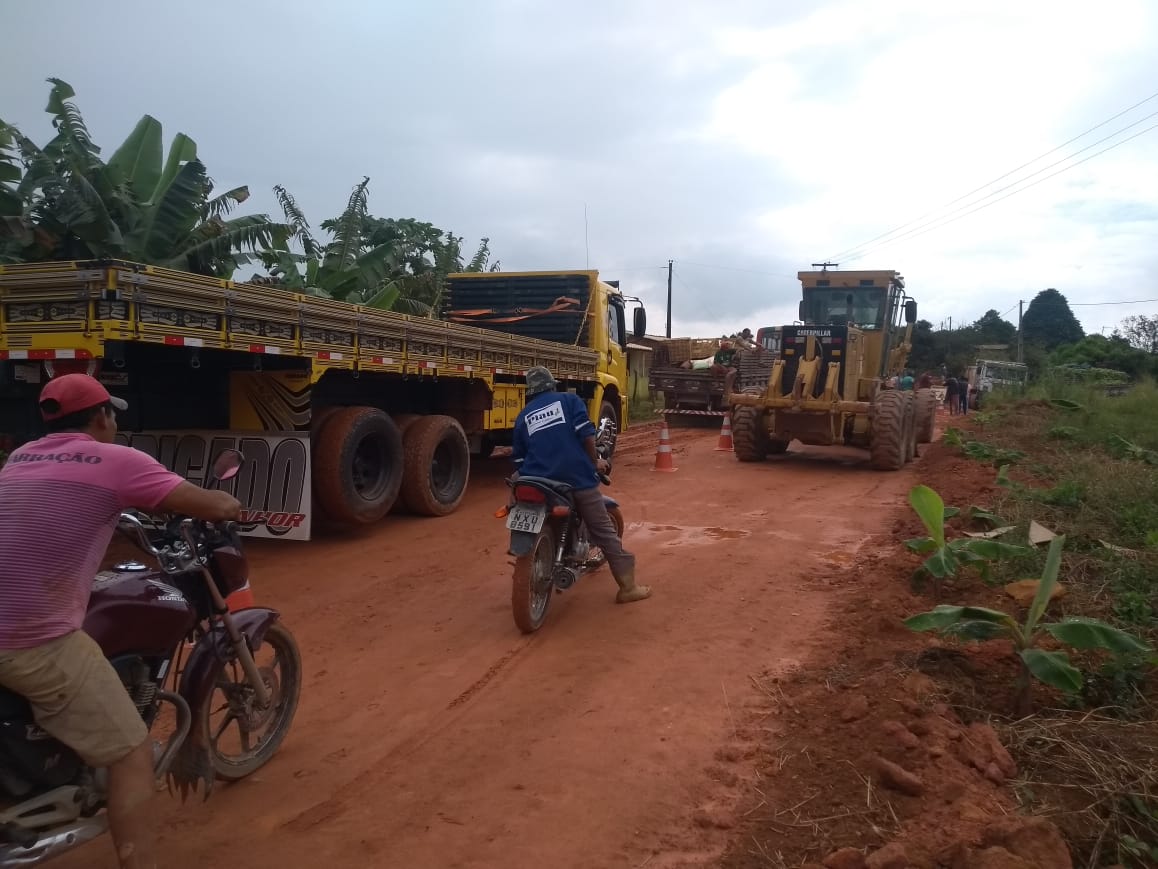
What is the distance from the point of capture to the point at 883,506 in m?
9.77

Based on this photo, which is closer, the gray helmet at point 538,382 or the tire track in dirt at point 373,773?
the tire track in dirt at point 373,773

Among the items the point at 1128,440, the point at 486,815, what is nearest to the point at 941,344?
the point at 1128,440

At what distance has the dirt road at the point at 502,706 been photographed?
3168mm

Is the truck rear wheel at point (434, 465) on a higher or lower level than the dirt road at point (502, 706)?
higher

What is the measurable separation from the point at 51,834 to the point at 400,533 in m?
5.70

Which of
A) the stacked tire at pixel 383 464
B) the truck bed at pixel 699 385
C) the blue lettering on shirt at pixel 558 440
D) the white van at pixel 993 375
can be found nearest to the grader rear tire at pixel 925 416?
the truck bed at pixel 699 385

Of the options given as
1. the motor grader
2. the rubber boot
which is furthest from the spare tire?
the motor grader

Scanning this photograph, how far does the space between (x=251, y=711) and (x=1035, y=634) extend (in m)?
3.68

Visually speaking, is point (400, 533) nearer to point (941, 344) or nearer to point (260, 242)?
point (260, 242)

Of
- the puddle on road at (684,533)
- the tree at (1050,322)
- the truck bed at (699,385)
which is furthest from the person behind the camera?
the tree at (1050,322)

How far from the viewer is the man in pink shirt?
2.48 metres

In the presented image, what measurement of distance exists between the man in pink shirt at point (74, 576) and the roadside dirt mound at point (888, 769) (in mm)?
1983

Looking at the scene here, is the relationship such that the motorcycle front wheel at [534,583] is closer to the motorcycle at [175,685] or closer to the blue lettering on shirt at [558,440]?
the blue lettering on shirt at [558,440]

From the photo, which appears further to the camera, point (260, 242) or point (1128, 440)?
point (1128, 440)
